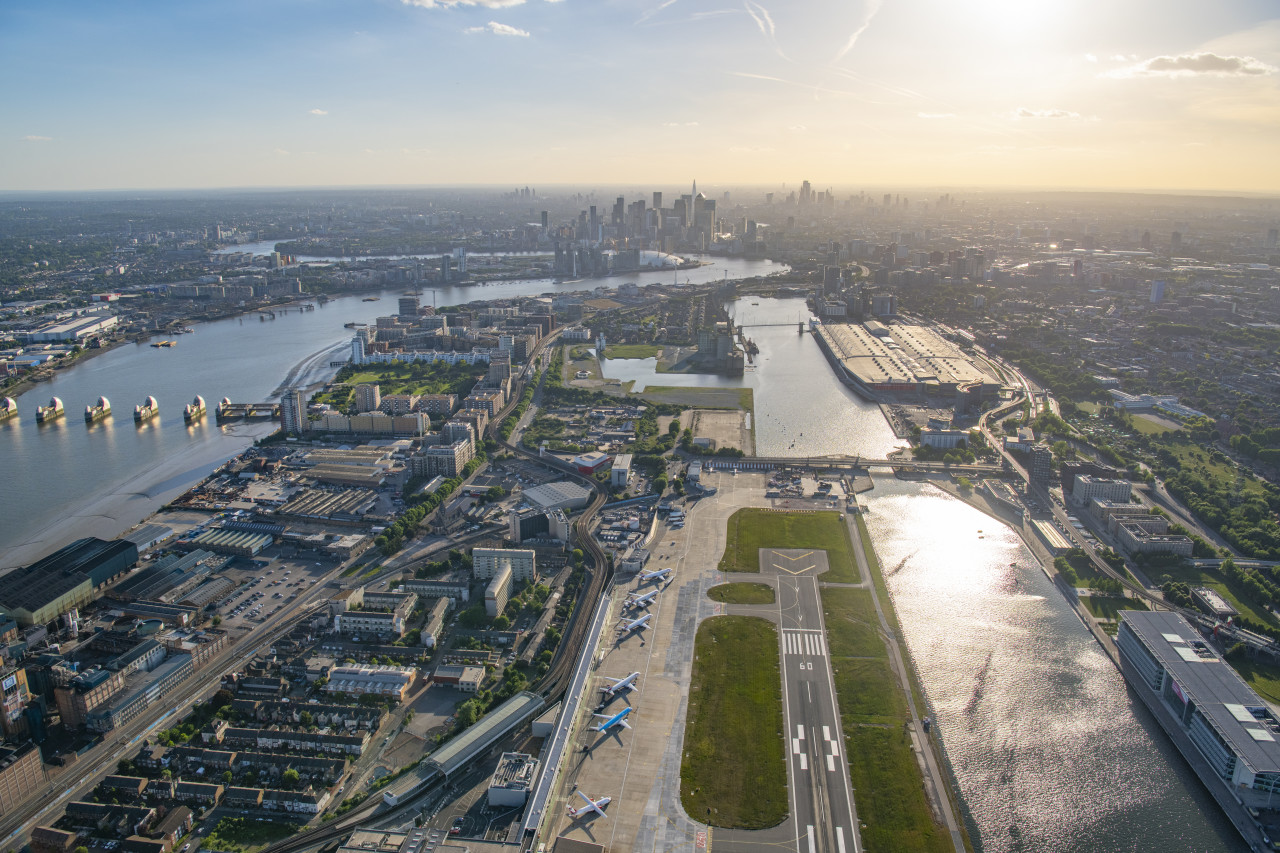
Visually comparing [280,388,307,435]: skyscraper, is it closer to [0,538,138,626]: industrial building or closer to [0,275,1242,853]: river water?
[0,275,1242,853]: river water

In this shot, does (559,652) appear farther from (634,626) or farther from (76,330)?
(76,330)

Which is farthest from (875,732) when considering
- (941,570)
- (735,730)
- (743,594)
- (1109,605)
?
(1109,605)

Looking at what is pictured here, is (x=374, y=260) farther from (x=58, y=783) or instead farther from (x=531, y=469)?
(x=58, y=783)

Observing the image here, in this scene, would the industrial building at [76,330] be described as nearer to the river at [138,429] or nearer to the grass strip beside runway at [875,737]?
the river at [138,429]

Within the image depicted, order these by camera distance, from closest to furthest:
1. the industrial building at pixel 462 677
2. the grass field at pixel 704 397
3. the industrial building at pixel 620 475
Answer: the industrial building at pixel 462 677 < the industrial building at pixel 620 475 < the grass field at pixel 704 397

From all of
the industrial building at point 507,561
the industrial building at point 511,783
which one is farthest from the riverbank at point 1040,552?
the industrial building at point 507,561
